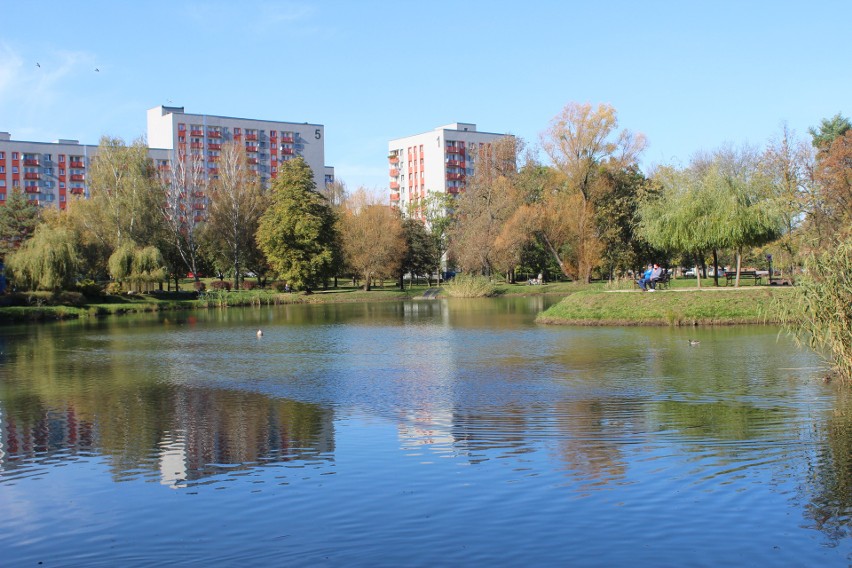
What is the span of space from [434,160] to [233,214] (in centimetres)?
8359

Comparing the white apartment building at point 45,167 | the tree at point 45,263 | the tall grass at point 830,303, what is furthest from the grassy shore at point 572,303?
the white apartment building at point 45,167

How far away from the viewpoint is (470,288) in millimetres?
77062

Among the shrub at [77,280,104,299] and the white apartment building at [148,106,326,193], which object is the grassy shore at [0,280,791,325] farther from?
the white apartment building at [148,106,326,193]

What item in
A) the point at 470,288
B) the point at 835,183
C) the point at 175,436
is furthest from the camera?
the point at 470,288

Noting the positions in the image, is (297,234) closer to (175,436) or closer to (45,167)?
(175,436)

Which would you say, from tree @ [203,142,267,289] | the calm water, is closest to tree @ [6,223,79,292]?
tree @ [203,142,267,289]

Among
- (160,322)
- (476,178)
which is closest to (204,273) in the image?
(476,178)

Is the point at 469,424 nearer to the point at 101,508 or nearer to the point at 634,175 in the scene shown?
the point at 101,508

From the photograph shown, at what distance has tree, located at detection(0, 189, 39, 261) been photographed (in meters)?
91.5

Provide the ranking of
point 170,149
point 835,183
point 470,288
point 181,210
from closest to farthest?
1. point 835,183
2. point 470,288
3. point 181,210
4. point 170,149

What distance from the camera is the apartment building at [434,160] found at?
162 meters

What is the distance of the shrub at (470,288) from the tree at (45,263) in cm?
3345

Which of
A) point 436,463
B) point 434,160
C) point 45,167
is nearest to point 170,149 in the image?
point 45,167

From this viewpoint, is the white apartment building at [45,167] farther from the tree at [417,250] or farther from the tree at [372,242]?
the tree at [372,242]
